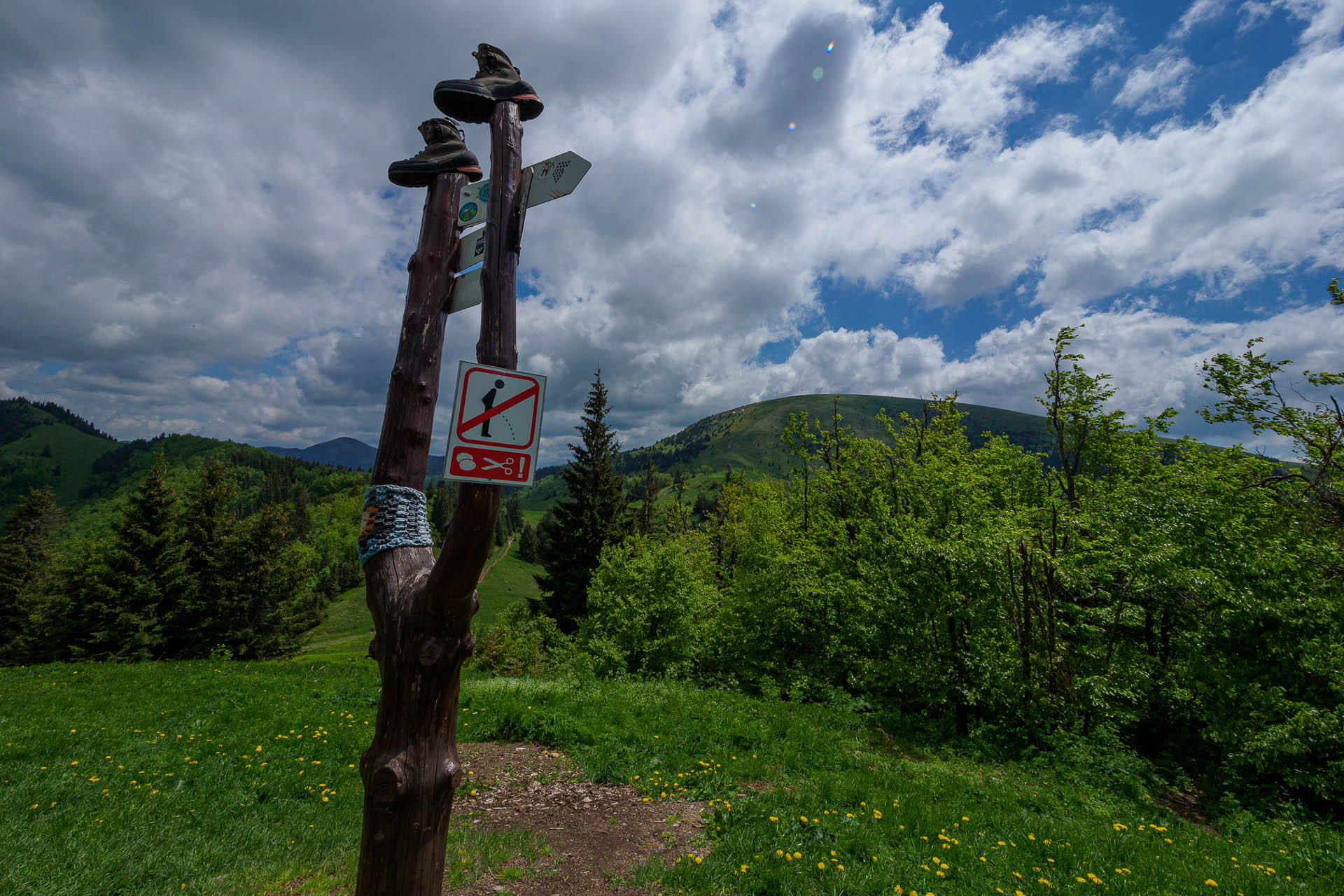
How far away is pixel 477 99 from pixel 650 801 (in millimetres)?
7905

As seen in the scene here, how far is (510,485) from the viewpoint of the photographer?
8.70 ft

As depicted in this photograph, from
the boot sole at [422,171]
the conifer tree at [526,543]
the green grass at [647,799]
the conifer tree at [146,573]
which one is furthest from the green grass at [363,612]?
the boot sole at [422,171]

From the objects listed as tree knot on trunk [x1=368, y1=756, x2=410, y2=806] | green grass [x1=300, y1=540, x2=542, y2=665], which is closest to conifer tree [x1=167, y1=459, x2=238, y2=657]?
green grass [x1=300, y1=540, x2=542, y2=665]

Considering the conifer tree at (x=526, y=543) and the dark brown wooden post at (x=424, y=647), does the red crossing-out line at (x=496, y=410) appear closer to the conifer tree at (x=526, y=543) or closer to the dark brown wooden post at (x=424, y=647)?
the dark brown wooden post at (x=424, y=647)

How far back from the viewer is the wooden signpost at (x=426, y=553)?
2.62 m

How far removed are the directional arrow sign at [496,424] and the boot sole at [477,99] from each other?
1958 millimetres

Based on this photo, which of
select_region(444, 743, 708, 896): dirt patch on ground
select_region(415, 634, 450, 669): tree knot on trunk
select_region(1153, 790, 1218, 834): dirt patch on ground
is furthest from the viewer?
select_region(1153, 790, 1218, 834): dirt patch on ground

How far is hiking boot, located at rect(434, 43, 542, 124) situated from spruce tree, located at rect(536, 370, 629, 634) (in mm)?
25858

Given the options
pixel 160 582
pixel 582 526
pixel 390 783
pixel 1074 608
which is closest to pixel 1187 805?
pixel 1074 608

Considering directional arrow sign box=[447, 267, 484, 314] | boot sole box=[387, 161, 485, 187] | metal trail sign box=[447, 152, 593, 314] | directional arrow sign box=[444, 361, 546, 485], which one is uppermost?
boot sole box=[387, 161, 485, 187]

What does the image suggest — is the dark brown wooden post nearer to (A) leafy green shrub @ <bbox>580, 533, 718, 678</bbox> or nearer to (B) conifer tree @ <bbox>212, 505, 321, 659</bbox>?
(A) leafy green shrub @ <bbox>580, 533, 718, 678</bbox>

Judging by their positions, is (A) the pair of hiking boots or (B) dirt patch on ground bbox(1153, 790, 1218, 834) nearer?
(A) the pair of hiking boots

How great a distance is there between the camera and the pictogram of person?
8.71 ft

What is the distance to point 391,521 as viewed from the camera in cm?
306
